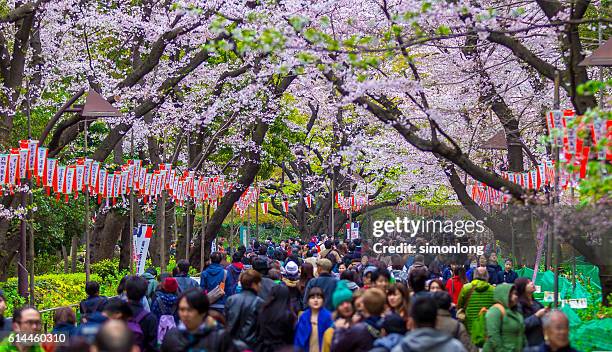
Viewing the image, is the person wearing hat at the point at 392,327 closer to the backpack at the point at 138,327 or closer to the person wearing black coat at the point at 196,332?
the person wearing black coat at the point at 196,332

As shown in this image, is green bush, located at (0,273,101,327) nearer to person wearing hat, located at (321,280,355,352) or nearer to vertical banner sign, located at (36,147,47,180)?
vertical banner sign, located at (36,147,47,180)

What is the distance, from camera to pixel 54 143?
20125mm

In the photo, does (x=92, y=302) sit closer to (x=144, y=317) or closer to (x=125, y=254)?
(x=144, y=317)

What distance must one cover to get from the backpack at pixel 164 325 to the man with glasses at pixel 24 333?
3.03 m

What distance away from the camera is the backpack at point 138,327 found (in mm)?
9492

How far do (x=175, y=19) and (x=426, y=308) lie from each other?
1553 cm

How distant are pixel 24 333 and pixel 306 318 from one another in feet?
9.73

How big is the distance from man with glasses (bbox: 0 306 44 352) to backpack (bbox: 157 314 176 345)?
3031mm

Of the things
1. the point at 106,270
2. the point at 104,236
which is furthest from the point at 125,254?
the point at 106,270

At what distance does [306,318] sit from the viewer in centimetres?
1008

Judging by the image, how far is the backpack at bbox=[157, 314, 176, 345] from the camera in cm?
1160

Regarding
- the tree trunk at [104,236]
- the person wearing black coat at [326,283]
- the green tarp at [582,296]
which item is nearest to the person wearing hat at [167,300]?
the person wearing black coat at [326,283]

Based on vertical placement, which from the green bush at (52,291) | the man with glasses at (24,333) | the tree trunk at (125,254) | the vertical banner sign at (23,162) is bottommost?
the green bush at (52,291)

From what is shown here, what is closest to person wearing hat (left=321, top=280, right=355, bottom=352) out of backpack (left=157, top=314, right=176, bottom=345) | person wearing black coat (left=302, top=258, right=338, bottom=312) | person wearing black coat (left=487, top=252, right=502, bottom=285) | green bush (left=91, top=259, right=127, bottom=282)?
person wearing black coat (left=302, top=258, right=338, bottom=312)
